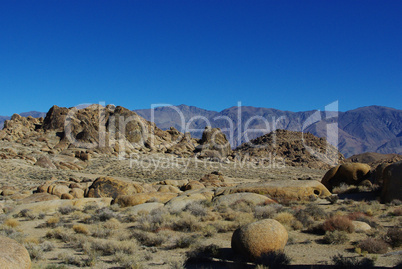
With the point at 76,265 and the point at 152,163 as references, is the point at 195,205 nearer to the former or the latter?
the point at 76,265

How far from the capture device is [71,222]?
41.3ft

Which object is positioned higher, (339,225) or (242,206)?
(339,225)

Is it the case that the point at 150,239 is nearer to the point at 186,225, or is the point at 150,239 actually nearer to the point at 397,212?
the point at 186,225

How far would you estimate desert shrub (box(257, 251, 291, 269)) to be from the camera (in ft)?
22.3

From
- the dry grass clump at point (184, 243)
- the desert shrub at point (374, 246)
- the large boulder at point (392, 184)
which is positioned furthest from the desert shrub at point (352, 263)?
the large boulder at point (392, 184)

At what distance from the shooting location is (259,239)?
729 centimetres

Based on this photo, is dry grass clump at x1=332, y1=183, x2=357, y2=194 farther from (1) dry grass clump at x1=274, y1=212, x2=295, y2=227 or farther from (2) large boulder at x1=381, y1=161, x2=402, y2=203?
(1) dry grass clump at x1=274, y1=212, x2=295, y2=227

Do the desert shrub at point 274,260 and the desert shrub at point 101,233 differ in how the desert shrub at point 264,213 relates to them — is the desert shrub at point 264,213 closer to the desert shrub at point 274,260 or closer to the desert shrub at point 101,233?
the desert shrub at point 274,260

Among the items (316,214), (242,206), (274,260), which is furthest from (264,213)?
(274,260)

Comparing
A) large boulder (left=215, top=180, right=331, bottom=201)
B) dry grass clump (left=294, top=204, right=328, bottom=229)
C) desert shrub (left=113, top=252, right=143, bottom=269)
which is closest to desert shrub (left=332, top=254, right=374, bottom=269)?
dry grass clump (left=294, top=204, right=328, bottom=229)

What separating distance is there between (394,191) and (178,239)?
10.6 m

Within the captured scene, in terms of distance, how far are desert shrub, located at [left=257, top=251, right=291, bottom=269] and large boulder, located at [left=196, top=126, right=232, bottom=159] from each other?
1919 inches

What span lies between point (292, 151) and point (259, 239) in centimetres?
7045

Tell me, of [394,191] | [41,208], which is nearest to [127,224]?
[41,208]
